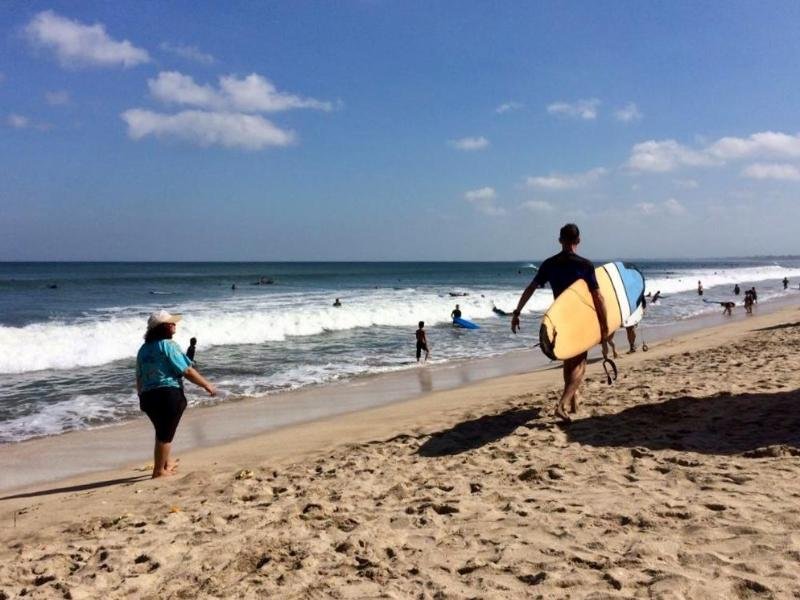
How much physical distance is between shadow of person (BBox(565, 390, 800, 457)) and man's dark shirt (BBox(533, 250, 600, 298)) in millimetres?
1371

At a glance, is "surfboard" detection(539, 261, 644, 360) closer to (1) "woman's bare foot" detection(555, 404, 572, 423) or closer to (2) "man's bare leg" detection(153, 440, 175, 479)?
(1) "woman's bare foot" detection(555, 404, 572, 423)

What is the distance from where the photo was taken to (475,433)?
584cm

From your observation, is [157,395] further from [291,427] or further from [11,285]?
[11,285]

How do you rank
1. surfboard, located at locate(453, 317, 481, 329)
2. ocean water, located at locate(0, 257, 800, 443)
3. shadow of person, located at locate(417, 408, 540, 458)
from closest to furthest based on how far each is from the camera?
1. shadow of person, located at locate(417, 408, 540, 458)
2. ocean water, located at locate(0, 257, 800, 443)
3. surfboard, located at locate(453, 317, 481, 329)

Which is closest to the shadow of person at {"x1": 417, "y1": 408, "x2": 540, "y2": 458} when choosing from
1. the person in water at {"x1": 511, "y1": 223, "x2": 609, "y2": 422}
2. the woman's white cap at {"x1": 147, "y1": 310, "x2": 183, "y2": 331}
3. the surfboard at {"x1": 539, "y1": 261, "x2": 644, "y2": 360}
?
the person in water at {"x1": 511, "y1": 223, "x2": 609, "y2": 422}

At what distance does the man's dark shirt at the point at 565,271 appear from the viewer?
18.2 ft

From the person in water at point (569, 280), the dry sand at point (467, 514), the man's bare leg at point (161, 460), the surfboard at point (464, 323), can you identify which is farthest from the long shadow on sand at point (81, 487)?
the surfboard at point (464, 323)

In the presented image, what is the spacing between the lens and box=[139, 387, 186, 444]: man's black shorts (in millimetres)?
5160

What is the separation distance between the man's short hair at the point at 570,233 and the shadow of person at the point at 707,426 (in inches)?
71.3

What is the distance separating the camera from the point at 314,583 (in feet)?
9.62

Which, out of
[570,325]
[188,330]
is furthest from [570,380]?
[188,330]

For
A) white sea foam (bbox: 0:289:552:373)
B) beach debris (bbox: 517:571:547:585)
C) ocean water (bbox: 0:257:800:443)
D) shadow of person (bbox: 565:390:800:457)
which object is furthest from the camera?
white sea foam (bbox: 0:289:552:373)

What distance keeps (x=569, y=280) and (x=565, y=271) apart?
0.12 m

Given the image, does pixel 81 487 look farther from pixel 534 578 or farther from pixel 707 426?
pixel 707 426
